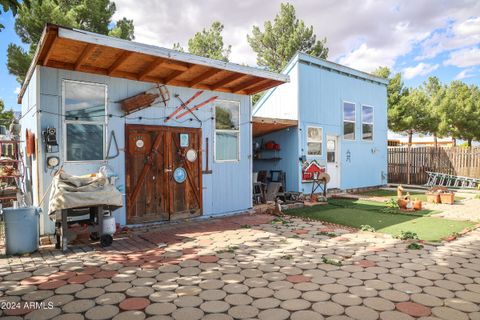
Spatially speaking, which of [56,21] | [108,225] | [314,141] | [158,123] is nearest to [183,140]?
[158,123]

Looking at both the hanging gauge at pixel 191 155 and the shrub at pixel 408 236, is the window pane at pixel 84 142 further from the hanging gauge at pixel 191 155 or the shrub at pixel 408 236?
the shrub at pixel 408 236

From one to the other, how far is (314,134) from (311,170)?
155 cm

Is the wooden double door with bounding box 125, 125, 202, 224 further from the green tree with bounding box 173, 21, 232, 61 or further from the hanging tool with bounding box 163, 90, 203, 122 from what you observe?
the green tree with bounding box 173, 21, 232, 61

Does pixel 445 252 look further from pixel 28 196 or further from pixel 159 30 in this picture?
pixel 159 30

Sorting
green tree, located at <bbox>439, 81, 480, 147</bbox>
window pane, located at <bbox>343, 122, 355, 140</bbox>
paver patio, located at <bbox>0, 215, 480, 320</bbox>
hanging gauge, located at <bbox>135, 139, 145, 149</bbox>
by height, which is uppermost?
green tree, located at <bbox>439, 81, 480, 147</bbox>

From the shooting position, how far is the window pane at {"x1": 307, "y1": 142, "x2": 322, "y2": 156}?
10.8 m

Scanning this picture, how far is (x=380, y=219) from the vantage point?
724 centimetres

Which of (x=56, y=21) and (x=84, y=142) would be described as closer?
(x=84, y=142)

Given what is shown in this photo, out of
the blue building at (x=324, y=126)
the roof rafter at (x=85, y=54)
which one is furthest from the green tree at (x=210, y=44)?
the roof rafter at (x=85, y=54)

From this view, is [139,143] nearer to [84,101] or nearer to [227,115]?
[84,101]

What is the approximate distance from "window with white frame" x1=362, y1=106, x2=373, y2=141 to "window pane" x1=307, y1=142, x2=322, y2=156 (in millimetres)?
2956

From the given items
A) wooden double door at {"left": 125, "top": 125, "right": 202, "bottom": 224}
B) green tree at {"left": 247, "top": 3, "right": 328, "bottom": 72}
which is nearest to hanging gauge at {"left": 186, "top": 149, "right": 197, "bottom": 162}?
wooden double door at {"left": 125, "top": 125, "right": 202, "bottom": 224}

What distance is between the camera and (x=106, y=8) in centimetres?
1773

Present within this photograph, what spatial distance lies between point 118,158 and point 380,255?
17.1 ft
